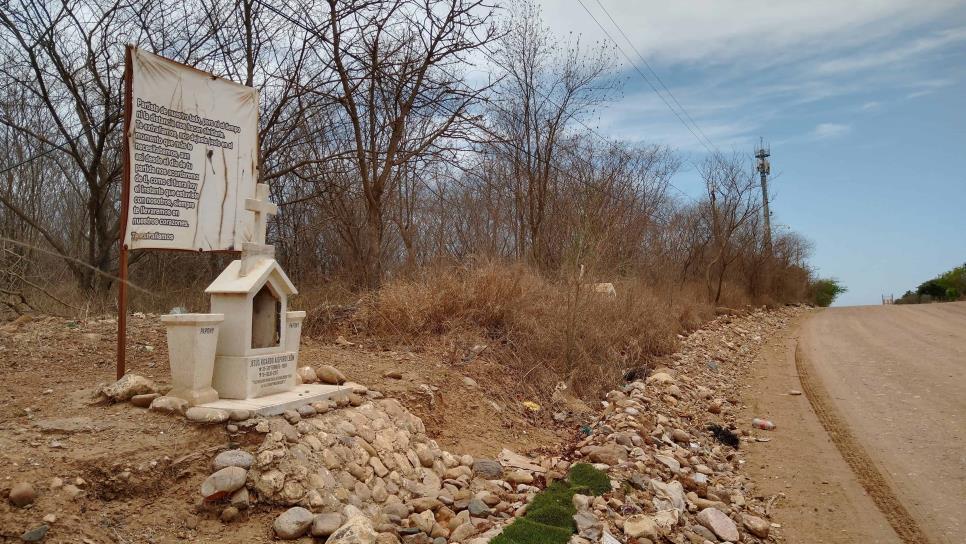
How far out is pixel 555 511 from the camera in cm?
482

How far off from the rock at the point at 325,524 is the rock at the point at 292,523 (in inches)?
1.7

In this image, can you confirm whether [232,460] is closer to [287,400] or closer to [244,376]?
[287,400]

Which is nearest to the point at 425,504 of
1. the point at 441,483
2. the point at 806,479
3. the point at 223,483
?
the point at 441,483

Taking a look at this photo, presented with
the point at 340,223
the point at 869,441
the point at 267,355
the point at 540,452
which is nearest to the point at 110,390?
the point at 267,355

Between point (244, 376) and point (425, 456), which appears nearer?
point (244, 376)

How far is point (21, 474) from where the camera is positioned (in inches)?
151

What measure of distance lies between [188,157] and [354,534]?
3653 mm

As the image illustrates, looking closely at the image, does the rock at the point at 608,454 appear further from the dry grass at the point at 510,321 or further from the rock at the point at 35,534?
the rock at the point at 35,534

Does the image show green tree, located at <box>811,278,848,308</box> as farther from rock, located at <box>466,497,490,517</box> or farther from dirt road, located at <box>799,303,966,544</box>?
rock, located at <box>466,497,490,517</box>

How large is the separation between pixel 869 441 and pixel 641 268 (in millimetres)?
9949

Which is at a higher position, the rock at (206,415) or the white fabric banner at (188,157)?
the white fabric banner at (188,157)

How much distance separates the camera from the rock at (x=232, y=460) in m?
4.41

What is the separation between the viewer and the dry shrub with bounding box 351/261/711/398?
29.4 feet

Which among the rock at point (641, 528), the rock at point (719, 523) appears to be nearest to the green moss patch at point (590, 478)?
the rock at point (641, 528)
